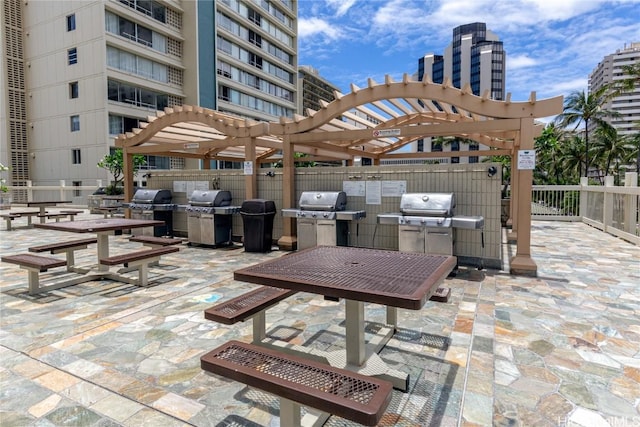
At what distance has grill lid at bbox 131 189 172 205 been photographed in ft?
30.9

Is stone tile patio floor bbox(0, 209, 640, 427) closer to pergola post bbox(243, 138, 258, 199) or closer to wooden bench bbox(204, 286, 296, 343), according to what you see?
wooden bench bbox(204, 286, 296, 343)

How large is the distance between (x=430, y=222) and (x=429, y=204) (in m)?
0.35

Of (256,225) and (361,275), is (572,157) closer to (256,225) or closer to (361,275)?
(256,225)

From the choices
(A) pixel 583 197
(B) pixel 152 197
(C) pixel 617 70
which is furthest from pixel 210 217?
(C) pixel 617 70

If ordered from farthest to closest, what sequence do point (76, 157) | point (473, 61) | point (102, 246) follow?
point (473, 61), point (76, 157), point (102, 246)

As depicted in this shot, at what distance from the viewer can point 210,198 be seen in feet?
27.5

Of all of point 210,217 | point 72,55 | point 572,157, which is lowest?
point 210,217

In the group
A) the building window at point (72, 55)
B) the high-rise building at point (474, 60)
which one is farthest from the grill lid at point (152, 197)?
the high-rise building at point (474, 60)

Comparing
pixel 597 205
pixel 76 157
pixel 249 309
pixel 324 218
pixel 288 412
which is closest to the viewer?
pixel 288 412

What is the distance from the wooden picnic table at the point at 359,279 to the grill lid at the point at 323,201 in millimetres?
3790

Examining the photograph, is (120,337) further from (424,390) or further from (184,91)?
(184,91)

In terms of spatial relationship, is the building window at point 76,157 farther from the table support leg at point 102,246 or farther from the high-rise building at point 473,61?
the high-rise building at point 473,61

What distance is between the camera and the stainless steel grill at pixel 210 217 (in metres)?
8.33

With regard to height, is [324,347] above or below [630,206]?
below
